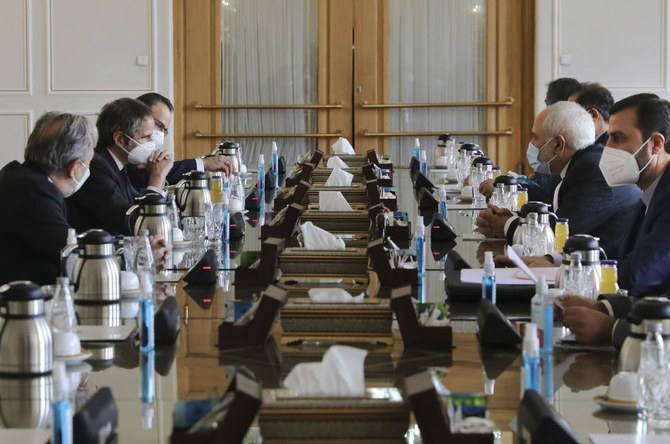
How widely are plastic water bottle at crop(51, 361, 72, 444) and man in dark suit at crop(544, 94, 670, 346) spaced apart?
4.26 feet

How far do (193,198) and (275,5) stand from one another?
5.40 metres

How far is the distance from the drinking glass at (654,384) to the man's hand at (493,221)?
8.12 feet

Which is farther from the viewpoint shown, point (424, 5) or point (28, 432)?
point (424, 5)

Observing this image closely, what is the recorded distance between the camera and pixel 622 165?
3885 millimetres

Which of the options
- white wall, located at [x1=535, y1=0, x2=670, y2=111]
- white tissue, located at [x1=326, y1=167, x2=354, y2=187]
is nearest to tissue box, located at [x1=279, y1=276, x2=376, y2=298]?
white tissue, located at [x1=326, y1=167, x2=354, y2=187]

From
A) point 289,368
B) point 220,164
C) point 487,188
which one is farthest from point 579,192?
point 289,368

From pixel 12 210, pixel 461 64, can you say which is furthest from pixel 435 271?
pixel 461 64

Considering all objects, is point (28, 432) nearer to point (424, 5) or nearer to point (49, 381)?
point (49, 381)

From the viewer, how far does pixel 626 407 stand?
6.33ft

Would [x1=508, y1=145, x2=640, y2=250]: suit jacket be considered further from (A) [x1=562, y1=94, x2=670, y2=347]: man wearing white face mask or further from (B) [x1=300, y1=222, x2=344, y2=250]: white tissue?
(B) [x1=300, y1=222, x2=344, y2=250]: white tissue

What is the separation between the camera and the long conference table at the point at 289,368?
1837mm

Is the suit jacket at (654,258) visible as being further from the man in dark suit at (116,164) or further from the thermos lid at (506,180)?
the man in dark suit at (116,164)

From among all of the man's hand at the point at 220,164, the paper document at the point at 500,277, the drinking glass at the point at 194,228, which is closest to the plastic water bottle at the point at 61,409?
the paper document at the point at 500,277

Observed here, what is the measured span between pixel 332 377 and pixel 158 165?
3694mm
